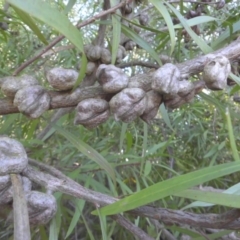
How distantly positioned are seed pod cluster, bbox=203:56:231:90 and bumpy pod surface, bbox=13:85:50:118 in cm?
15

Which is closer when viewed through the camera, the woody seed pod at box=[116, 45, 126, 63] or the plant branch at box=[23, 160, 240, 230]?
the plant branch at box=[23, 160, 240, 230]

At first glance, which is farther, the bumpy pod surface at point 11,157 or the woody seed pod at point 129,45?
the woody seed pod at point 129,45

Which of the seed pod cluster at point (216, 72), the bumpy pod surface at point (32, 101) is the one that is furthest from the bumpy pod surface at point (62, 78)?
the seed pod cluster at point (216, 72)

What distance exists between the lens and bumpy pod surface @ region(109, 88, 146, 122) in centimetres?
38

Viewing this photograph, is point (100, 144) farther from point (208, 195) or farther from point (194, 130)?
point (208, 195)

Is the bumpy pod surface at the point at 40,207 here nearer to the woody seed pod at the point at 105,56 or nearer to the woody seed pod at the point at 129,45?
the woody seed pod at the point at 105,56

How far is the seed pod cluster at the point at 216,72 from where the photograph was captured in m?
0.39

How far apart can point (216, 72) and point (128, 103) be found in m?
0.08

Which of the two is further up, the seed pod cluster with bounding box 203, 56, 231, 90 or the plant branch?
the seed pod cluster with bounding box 203, 56, 231, 90

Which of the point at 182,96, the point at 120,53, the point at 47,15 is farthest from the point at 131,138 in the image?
the point at 47,15

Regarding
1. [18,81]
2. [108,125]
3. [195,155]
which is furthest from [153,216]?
[195,155]

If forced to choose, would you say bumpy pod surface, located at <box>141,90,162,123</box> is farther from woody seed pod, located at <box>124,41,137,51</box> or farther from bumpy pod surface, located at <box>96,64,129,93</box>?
woody seed pod, located at <box>124,41,137,51</box>

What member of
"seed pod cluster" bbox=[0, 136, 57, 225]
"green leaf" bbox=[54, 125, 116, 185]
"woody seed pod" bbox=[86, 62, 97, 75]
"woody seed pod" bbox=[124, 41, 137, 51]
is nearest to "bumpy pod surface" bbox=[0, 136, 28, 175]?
"seed pod cluster" bbox=[0, 136, 57, 225]

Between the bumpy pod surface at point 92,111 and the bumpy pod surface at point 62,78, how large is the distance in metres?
0.02
